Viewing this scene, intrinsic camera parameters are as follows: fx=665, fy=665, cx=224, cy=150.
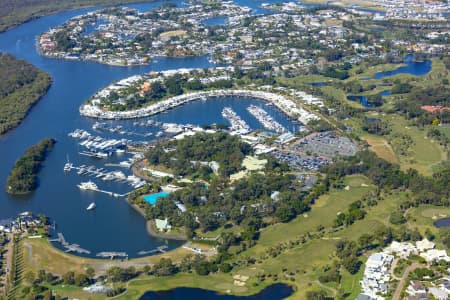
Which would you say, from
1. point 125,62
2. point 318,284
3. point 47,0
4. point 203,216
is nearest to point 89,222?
point 203,216

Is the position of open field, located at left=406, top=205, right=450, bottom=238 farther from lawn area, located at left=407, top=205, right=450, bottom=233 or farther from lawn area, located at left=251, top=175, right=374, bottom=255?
lawn area, located at left=251, top=175, right=374, bottom=255

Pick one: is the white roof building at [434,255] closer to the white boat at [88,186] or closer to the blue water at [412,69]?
the white boat at [88,186]

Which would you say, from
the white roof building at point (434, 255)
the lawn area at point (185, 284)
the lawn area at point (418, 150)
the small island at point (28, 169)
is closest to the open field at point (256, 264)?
the lawn area at point (185, 284)

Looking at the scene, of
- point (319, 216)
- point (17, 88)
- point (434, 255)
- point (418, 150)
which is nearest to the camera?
point (434, 255)

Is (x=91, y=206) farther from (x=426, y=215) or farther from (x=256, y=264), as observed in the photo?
(x=426, y=215)

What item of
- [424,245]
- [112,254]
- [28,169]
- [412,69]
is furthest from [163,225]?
[412,69]

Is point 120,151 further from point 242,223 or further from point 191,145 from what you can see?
point 242,223
